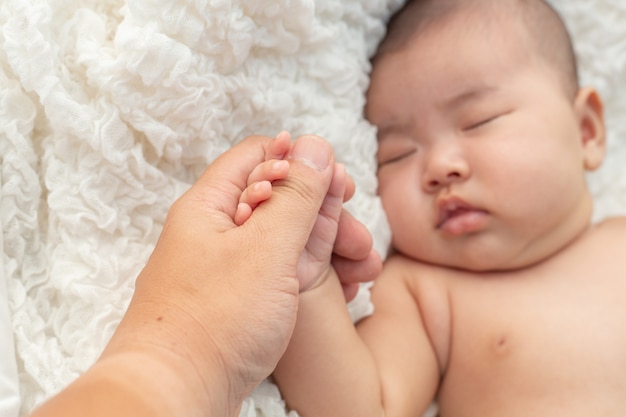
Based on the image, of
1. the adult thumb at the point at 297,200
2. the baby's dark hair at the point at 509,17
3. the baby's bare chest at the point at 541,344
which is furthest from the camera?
the baby's dark hair at the point at 509,17

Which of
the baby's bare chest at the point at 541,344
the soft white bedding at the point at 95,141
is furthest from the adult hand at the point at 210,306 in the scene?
the baby's bare chest at the point at 541,344

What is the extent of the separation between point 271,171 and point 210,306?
8.4 inches

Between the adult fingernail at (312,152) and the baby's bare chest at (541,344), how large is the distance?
492 mm

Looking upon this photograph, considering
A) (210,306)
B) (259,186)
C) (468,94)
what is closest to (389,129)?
(468,94)

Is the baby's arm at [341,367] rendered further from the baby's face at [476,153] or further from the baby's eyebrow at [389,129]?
the baby's eyebrow at [389,129]

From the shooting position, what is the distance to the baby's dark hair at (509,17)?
1.38 m

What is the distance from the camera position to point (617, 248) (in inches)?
50.9

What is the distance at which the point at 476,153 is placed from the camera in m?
1.24

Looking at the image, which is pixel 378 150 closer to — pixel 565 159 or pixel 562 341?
pixel 565 159

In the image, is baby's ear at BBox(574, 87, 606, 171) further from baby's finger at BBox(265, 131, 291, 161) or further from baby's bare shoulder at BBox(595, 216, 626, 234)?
baby's finger at BBox(265, 131, 291, 161)

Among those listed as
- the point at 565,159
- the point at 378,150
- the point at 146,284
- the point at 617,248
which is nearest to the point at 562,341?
the point at 617,248

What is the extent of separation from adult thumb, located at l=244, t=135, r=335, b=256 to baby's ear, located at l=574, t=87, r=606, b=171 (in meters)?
0.72

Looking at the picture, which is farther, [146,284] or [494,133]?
[494,133]

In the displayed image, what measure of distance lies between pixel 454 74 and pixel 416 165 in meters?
0.20
